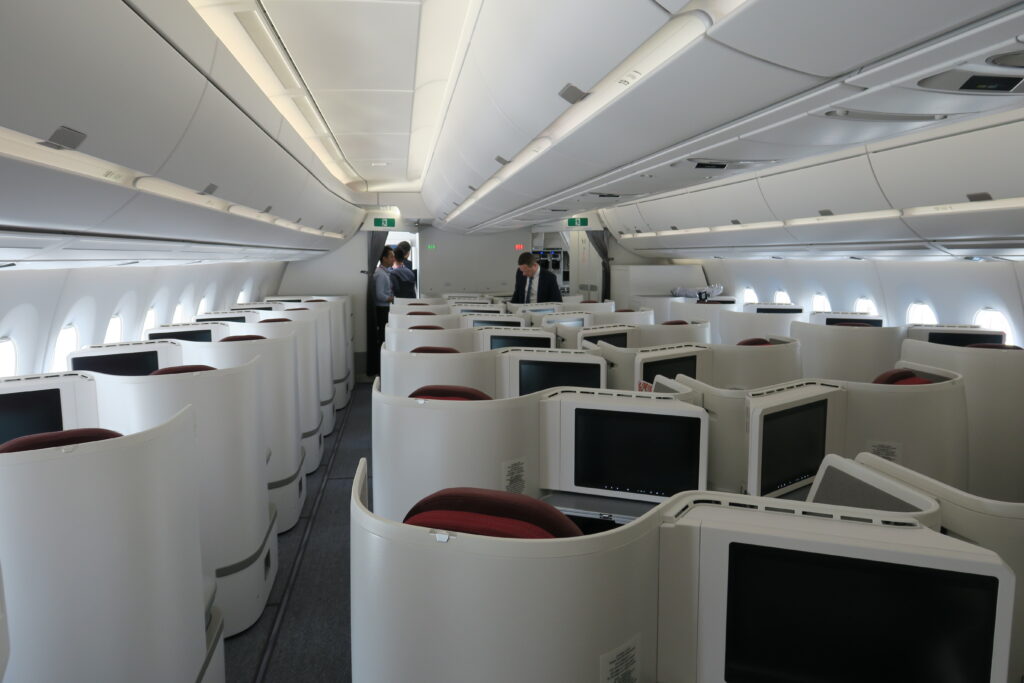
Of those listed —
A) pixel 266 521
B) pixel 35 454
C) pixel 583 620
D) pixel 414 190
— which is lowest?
pixel 266 521

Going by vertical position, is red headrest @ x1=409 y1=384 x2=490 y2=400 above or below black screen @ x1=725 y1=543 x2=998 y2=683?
above

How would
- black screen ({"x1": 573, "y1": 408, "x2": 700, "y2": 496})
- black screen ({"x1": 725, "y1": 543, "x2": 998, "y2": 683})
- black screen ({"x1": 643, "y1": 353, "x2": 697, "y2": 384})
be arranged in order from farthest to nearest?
black screen ({"x1": 643, "y1": 353, "x2": 697, "y2": 384}), black screen ({"x1": 573, "y1": 408, "x2": 700, "y2": 496}), black screen ({"x1": 725, "y1": 543, "x2": 998, "y2": 683})

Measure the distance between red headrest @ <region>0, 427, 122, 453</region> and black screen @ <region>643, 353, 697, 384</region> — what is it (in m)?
3.01

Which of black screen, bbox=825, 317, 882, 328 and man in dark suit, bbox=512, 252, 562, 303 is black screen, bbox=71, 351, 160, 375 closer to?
man in dark suit, bbox=512, 252, 562, 303

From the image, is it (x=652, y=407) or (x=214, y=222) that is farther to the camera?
(x=214, y=222)

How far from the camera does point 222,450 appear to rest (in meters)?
3.60

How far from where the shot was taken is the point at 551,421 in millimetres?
3104

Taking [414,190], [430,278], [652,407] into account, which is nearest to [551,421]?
[652,407]

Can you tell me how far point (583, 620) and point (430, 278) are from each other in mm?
14127

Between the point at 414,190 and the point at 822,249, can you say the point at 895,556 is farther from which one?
the point at 414,190

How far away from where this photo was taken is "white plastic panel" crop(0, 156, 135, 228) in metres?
2.73

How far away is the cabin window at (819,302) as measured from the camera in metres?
11.7

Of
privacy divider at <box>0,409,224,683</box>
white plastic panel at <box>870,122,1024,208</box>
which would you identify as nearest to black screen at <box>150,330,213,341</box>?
privacy divider at <box>0,409,224,683</box>

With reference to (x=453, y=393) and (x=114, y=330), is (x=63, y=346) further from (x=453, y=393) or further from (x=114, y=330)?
(x=453, y=393)
